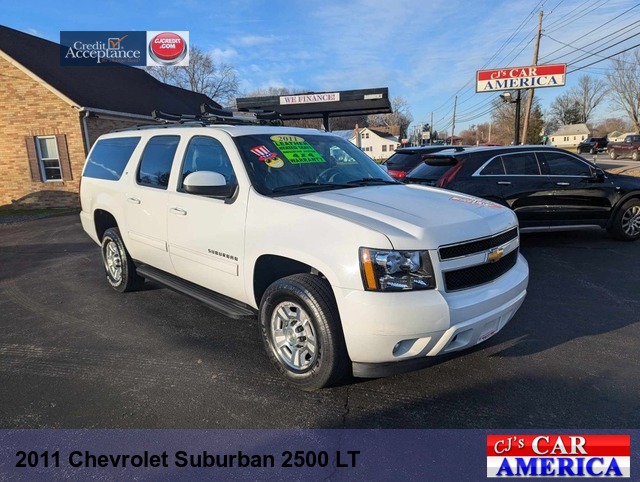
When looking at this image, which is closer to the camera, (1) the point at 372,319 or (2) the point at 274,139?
(1) the point at 372,319

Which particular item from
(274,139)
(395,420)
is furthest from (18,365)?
(395,420)

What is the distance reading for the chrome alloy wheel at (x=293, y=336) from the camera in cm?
296

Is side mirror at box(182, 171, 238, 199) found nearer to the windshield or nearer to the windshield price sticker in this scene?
the windshield

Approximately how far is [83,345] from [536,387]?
13.0 ft

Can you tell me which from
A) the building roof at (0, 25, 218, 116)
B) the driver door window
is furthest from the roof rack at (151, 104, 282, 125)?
the building roof at (0, 25, 218, 116)

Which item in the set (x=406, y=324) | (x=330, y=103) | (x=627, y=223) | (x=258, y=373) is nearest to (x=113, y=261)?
(x=258, y=373)

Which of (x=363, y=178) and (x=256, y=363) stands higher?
(x=363, y=178)

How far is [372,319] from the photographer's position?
2549 millimetres

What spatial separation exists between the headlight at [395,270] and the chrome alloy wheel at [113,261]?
3.82m

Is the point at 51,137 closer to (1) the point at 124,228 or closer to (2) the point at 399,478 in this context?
(1) the point at 124,228

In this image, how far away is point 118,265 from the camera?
5320 mm

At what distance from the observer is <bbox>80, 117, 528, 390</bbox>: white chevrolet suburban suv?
259 cm

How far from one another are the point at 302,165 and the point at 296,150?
0.21 m

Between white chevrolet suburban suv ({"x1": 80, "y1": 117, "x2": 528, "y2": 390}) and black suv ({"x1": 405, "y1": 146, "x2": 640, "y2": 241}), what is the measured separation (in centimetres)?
327
